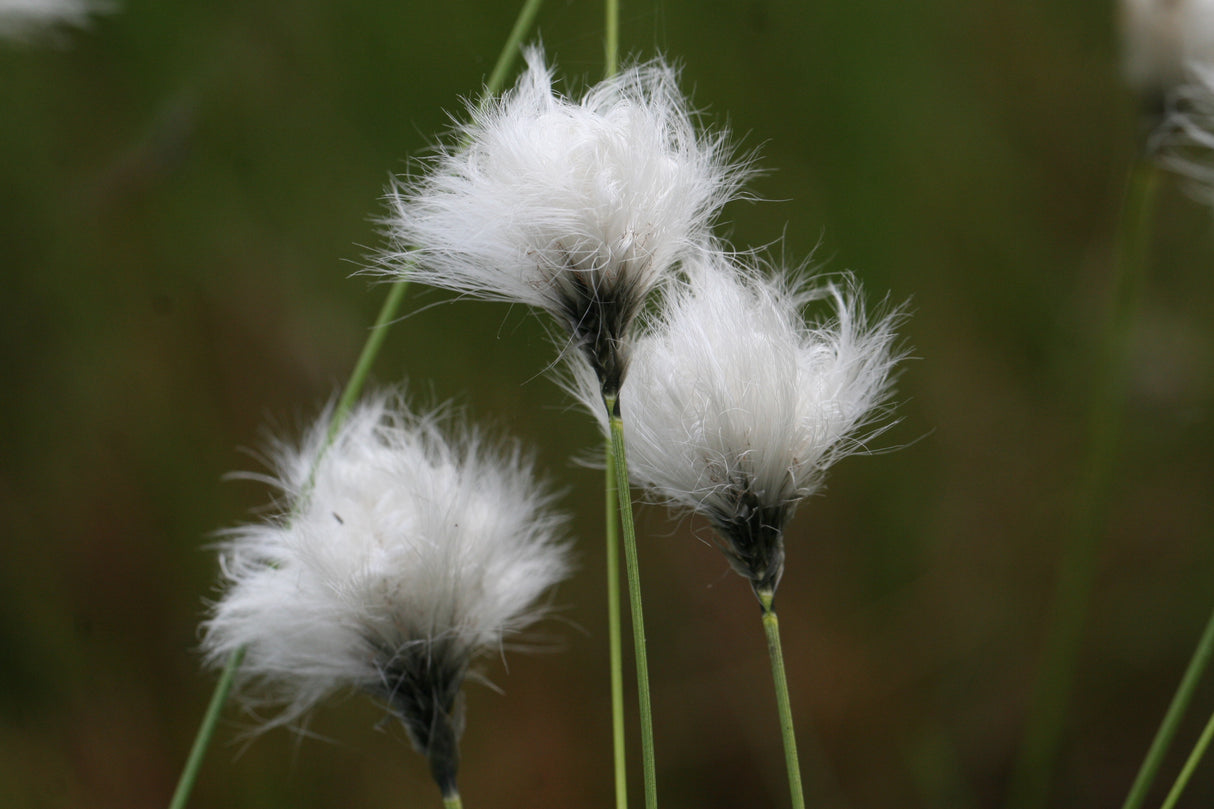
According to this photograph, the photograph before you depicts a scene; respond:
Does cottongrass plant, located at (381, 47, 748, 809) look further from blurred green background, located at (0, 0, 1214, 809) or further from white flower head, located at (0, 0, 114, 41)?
blurred green background, located at (0, 0, 1214, 809)

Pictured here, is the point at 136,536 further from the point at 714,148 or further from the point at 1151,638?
the point at 1151,638

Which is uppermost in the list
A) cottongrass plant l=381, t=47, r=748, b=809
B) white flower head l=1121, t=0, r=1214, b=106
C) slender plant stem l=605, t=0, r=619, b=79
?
white flower head l=1121, t=0, r=1214, b=106

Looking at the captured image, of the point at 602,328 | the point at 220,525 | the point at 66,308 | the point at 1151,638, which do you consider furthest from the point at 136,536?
the point at 1151,638

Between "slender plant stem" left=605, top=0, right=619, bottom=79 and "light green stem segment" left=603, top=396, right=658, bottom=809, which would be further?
"slender plant stem" left=605, top=0, right=619, bottom=79

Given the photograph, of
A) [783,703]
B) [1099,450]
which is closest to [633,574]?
[783,703]

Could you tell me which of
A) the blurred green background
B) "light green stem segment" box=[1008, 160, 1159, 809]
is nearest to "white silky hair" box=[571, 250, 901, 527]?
"light green stem segment" box=[1008, 160, 1159, 809]

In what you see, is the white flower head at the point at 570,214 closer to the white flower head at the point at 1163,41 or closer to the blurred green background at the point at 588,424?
the white flower head at the point at 1163,41

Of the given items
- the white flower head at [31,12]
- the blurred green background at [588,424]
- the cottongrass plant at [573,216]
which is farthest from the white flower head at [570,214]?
the blurred green background at [588,424]

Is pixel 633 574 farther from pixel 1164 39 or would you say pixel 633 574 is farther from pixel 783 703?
pixel 1164 39
